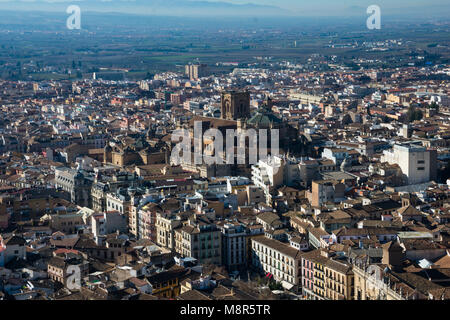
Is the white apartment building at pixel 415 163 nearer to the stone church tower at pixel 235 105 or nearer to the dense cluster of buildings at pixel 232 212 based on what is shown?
the dense cluster of buildings at pixel 232 212

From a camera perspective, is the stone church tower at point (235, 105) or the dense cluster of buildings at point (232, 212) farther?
the stone church tower at point (235, 105)

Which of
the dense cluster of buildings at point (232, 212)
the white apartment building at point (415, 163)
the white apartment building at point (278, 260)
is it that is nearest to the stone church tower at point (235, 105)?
the dense cluster of buildings at point (232, 212)

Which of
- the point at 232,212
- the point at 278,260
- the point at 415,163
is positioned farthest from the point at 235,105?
the point at 278,260

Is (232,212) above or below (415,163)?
below

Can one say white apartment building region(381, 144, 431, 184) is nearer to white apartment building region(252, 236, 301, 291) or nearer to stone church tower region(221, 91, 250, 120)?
white apartment building region(252, 236, 301, 291)

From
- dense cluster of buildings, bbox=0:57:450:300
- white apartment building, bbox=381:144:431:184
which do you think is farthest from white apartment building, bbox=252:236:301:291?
white apartment building, bbox=381:144:431:184

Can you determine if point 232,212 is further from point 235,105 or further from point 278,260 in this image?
point 235,105
